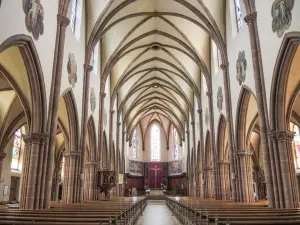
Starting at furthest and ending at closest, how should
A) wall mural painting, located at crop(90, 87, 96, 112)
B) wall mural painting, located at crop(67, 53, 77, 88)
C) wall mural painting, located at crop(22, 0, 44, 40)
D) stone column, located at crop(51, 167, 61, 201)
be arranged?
1. stone column, located at crop(51, 167, 61, 201)
2. wall mural painting, located at crop(90, 87, 96, 112)
3. wall mural painting, located at crop(67, 53, 77, 88)
4. wall mural painting, located at crop(22, 0, 44, 40)

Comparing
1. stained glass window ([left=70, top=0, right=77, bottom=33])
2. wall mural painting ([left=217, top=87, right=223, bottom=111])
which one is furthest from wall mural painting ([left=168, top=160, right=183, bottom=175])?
stained glass window ([left=70, top=0, right=77, bottom=33])

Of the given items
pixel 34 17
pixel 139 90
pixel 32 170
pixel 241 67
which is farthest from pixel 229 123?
pixel 139 90

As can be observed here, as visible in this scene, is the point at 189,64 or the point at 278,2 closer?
the point at 278,2

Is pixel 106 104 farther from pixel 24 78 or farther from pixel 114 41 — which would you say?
pixel 24 78

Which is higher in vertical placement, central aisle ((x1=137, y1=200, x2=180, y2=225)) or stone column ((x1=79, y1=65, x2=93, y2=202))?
stone column ((x1=79, y1=65, x2=93, y2=202))

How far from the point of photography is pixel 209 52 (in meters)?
24.0

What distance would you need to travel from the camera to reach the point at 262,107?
12.9m

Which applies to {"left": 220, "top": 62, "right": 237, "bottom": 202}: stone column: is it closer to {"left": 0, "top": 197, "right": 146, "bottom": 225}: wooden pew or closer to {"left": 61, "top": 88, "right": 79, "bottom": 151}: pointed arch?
{"left": 61, "top": 88, "right": 79, "bottom": 151}: pointed arch

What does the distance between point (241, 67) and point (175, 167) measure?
33.2 meters

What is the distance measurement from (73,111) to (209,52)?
12.9 m

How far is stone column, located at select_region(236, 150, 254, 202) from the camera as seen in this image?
53.9ft

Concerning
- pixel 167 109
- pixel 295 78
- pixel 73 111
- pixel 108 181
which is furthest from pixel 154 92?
pixel 295 78

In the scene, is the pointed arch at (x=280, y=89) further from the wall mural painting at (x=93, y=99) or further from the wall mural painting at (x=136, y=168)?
the wall mural painting at (x=136, y=168)

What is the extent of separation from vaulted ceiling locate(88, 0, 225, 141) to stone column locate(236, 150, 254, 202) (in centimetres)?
833
